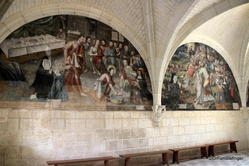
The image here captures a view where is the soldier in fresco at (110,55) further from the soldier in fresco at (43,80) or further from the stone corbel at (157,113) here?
the stone corbel at (157,113)

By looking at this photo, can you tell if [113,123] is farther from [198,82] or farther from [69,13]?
[198,82]

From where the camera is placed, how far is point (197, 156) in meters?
6.80

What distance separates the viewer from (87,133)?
5.07 m

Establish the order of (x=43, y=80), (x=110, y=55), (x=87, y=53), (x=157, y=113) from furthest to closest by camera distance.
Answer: (x=157, y=113) < (x=110, y=55) < (x=87, y=53) < (x=43, y=80)

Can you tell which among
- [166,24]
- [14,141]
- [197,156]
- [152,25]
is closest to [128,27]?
[152,25]

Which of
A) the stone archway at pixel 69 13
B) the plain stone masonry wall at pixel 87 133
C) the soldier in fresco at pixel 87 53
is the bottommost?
the plain stone masonry wall at pixel 87 133

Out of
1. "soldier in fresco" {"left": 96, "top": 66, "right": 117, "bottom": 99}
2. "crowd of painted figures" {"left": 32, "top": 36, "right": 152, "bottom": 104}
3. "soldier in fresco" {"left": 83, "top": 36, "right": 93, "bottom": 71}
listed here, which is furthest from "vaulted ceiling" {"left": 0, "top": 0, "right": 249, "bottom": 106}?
"soldier in fresco" {"left": 96, "top": 66, "right": 117, "bottom": 99}

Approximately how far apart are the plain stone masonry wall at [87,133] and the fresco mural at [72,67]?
11.1 inches

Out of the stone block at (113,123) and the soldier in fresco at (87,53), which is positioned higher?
the soldier in fresco at (87,53)

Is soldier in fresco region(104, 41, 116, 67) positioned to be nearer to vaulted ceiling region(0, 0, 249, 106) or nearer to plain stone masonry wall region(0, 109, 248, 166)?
vaulted ceiling region(0, 0, 249, 106)

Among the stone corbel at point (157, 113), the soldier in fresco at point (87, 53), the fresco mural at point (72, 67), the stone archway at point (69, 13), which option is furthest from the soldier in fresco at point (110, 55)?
the stone corbel at point (157, 113)

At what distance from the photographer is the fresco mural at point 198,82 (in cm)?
679

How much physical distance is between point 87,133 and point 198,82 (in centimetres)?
471

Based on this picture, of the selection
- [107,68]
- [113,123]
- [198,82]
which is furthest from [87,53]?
[198,82]
